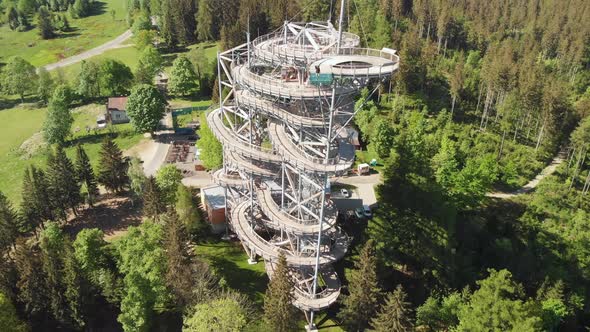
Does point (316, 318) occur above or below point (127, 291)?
below

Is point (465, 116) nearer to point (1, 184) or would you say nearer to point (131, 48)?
point (1, 184)

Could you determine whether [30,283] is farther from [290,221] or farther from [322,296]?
[322,296]

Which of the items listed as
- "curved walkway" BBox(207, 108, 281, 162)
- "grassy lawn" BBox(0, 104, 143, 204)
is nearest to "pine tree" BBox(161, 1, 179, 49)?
"grassy lawn" BBox(0, 104, 143, 204)

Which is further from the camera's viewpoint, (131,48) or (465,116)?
(131,48)

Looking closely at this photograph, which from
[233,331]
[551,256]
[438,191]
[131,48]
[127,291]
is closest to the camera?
[233,331]

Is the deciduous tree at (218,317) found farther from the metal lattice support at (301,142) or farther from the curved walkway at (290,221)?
the curved walkway at (290,221)

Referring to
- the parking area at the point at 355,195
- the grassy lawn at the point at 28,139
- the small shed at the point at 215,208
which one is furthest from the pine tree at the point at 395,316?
the grassy lawn at the point at 28,139

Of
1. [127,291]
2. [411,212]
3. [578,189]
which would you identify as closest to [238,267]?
[127,291]
